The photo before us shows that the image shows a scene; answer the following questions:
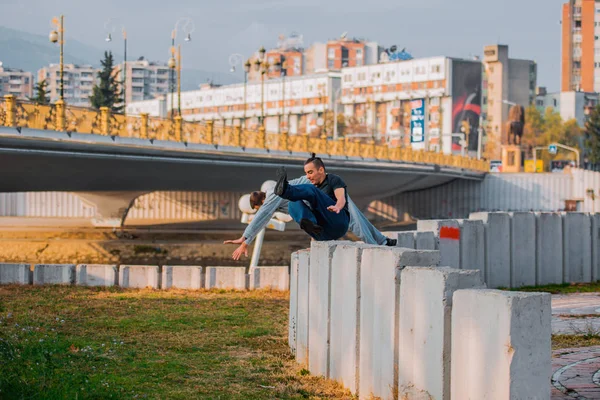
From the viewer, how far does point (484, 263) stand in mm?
20578

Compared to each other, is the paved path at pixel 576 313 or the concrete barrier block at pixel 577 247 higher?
the concrete barrier block at pixel 577 247

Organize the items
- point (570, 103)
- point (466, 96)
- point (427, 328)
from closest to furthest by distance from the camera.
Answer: point (427, 328), point (466, 96), point (570, 103)

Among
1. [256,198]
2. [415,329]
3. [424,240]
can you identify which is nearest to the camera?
[415,329]

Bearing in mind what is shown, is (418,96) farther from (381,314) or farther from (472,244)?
(381,314)

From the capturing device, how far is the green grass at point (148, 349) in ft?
31.7

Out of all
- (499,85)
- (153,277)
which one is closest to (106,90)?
(499,85)

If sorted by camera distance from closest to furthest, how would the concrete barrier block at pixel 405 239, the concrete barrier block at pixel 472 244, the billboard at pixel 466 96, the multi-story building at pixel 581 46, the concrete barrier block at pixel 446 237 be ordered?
the concrete barrier block at pixel 405 239, the concrete barrier block at pixel 446 237, the concrete barrier block at pixel 472 244, the billboard at pixel 466 96, the multi-story building at pixel 581 46

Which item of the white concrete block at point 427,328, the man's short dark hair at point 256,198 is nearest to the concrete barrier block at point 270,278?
the man's short dark hair at point 256,198

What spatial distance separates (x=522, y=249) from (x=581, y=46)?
17981cm

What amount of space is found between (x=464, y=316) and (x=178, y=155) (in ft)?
119

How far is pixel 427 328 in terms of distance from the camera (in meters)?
8.39

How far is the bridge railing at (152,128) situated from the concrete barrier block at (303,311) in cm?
2309

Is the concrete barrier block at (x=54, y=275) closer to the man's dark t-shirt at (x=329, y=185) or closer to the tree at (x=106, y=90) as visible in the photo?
the man's dark t-shirt at (x=329, y=185)

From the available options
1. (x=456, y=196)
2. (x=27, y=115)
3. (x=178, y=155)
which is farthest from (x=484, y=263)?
(x=456, y=196)
